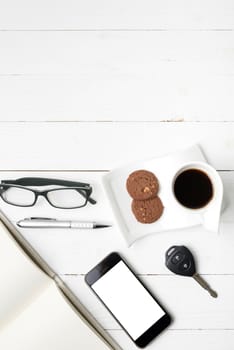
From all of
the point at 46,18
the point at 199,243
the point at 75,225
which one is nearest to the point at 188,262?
the point at 199,243

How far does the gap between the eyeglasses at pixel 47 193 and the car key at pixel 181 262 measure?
133 millimetres

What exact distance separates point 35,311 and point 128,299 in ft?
0.44

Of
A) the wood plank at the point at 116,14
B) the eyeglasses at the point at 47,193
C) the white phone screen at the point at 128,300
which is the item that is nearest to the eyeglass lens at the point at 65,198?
the eyeglasses at the point at 47,193

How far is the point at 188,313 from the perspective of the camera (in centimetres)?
79

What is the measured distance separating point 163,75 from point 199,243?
25cm

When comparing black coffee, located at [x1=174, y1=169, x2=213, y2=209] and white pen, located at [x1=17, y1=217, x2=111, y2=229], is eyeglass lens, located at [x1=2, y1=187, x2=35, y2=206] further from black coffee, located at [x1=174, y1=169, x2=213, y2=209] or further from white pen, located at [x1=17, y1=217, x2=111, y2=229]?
black coffee, located at [x1=174, y1=169, x2=213, y2=209]

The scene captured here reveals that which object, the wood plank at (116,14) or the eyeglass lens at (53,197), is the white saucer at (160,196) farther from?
the wood plank at (116,14)

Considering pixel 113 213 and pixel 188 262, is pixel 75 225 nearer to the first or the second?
pixel 113 213

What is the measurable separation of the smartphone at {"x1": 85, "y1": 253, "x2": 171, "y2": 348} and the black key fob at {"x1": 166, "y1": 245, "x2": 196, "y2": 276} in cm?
5

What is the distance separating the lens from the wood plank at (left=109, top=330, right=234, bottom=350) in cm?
79

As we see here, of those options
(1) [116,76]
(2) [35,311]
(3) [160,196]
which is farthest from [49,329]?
(1) [116,76]

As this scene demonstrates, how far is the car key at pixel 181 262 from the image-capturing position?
77 cm

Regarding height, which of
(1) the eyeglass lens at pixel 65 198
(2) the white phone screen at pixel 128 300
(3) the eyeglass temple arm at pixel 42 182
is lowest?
(2) the white phone screen at pixel 128 300

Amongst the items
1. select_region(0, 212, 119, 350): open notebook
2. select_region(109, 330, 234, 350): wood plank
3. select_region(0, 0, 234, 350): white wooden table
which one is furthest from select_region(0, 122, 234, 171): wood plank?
select_region(109, 330, 234, 350): wood plank
